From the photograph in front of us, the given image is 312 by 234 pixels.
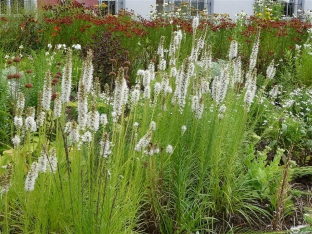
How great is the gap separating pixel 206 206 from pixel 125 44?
4.27 m

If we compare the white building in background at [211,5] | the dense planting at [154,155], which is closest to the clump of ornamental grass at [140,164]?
the dense planting at [154,155]

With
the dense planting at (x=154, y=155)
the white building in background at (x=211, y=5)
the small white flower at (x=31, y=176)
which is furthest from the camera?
the white building in background at (x=211, y=5)

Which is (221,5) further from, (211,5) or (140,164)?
(140,164)

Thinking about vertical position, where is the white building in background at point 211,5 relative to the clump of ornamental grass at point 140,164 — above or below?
above

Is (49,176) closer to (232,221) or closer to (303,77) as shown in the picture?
(232,221)

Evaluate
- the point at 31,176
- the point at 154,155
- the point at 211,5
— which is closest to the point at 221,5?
the point at 211,5

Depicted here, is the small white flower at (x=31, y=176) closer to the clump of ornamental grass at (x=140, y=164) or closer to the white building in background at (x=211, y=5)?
the clump of ornamental grass at (x=140, y=164)

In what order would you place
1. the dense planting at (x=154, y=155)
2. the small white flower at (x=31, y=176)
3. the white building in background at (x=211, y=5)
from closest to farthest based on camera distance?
the small white flower at (x=31, y=176) < the dense planting at (x=154, y=155) < the white building in background at (x=211, y=5)

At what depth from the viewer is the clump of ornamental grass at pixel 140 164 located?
7.44 feet

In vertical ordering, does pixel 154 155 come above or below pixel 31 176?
below

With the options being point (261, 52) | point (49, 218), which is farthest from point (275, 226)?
point (261, 52)

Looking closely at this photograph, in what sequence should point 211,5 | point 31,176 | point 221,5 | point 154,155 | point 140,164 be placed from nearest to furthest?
point 31,176 → point 140,164 → point 154,155 → point 221,5 → point 211,5

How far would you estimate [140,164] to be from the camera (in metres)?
2.68

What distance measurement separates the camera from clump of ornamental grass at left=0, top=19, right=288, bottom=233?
2.27 meters
